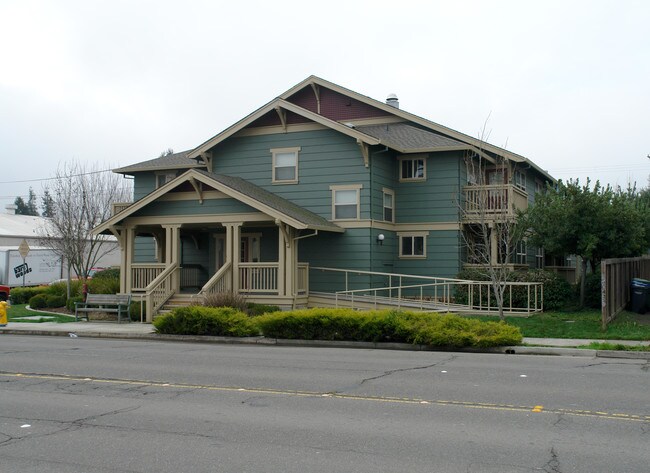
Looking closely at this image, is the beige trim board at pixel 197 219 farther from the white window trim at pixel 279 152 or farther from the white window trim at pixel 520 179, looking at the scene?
the white window trim at pixel 520 179

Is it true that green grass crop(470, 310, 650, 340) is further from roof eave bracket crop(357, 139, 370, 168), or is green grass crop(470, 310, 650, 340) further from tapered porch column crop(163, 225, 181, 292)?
tapered porch column crop(163, 225, 181, 292)

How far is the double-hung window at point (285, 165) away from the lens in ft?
87.6

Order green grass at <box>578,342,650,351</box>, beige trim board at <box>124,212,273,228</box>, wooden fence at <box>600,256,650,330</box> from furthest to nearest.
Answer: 1. beige trim board at <box>124,212,273,228</box>
2. wooden fence at <box>600,256,650,330</box>
3. green grass at <box>578,342,650,351</box>

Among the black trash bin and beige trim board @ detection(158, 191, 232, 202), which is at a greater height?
beige trim board @ detection(158, 191, 232, 202)

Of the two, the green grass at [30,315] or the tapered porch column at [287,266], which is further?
the green grass at [30,315]

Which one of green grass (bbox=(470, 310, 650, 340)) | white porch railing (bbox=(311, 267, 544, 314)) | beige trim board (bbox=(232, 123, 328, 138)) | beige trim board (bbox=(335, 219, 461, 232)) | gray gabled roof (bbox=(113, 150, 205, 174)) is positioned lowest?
green grass (bbox=(470, 310, 650, 340))

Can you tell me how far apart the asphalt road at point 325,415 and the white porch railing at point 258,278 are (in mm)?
9345

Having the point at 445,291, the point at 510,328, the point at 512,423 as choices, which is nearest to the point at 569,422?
the point at 512,423

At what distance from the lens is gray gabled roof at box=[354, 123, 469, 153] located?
25.9 metres

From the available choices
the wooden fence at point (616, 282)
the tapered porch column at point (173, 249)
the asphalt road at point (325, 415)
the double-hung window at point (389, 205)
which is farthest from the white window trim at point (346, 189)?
the asphalt road at point (325, 415)

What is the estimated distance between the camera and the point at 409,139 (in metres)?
27.1

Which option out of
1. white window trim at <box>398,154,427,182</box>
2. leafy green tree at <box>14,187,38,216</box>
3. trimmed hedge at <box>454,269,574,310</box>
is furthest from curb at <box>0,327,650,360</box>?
leafy green tree at <box>14,187,38,216</box>

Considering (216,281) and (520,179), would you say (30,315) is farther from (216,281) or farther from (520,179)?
(520,179)

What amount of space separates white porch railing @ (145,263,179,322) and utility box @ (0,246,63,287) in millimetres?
18744
